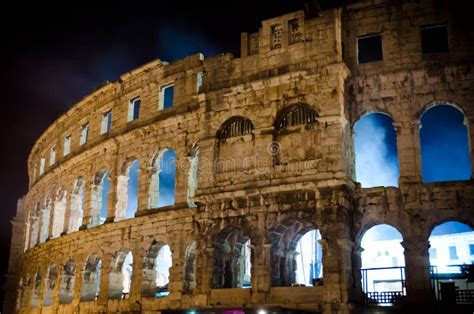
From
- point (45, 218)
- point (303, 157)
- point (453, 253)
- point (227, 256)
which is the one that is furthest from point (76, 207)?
point (453, 253)

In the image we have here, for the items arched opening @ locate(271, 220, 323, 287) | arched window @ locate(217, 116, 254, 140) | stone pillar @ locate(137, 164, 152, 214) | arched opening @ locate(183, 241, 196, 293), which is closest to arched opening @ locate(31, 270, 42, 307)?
stone pillar @ locate(137, 164, 152, 214)

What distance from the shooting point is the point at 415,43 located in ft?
56.4

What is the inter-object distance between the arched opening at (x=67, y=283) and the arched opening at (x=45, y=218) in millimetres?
5259

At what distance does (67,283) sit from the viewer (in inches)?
1003

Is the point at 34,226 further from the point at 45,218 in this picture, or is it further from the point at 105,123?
the point at 105,123

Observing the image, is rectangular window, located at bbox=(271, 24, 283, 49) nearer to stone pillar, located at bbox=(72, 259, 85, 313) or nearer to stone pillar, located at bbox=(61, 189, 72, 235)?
stone pillar, located at bbox=(72, 259, 85, 313)

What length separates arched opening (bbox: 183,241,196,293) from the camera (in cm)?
1906

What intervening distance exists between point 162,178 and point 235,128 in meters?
17.1

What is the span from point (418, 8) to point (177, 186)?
33.4 ft

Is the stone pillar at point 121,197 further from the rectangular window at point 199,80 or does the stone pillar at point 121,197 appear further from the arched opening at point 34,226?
the arched opening at point 34,226

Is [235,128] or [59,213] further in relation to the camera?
[59,213]

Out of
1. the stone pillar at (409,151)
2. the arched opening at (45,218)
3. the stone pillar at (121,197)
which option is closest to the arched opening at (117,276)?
the stone pillar at (121,197)

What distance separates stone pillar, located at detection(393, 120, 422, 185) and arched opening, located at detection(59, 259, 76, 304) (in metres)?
15.9

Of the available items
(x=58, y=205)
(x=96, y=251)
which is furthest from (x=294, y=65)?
(x=58, y=205)
